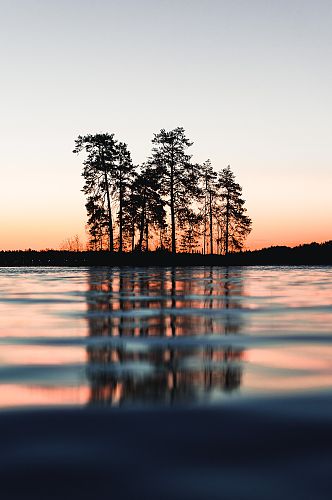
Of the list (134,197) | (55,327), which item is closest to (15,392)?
(55,327)

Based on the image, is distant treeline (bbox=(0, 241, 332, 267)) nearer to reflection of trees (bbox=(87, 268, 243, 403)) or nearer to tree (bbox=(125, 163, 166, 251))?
tree (bbox=(125, 163, 166, 251))

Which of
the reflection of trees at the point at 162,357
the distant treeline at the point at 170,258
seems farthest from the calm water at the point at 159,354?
the distant treeline at the point at 170,258

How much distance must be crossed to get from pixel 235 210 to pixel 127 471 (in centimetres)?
9487

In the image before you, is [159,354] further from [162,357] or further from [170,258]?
[170,258]

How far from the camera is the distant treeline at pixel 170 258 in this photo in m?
63.9

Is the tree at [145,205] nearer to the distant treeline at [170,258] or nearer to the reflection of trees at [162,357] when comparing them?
the distant treeline at [170,258]

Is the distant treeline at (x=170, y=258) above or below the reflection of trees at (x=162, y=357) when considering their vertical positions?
above

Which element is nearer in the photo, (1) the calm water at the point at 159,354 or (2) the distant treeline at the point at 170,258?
(1) the calm water at the point at 159,354

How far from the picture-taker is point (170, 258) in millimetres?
64688

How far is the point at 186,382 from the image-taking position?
198 inches

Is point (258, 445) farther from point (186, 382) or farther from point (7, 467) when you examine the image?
point (186, 382)

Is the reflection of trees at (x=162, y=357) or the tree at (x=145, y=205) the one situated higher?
the tree at (x=145, y=205)

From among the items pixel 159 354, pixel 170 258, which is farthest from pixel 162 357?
pixel 170 258

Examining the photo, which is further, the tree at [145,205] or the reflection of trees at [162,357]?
the tree at [145,205]
